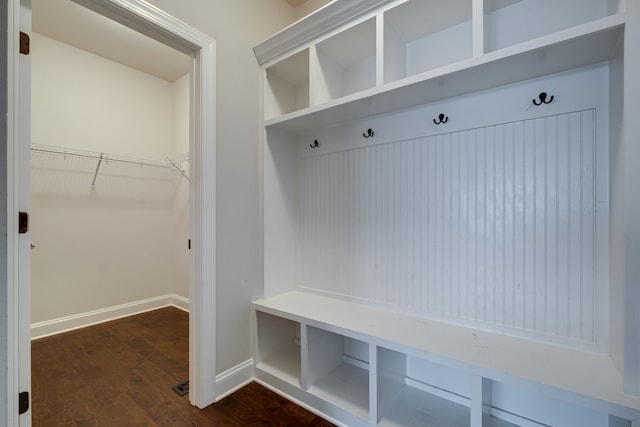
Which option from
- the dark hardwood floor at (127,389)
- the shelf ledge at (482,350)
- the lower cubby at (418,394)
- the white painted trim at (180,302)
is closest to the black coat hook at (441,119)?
the shelf ledge at (482,350)

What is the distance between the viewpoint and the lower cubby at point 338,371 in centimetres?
159

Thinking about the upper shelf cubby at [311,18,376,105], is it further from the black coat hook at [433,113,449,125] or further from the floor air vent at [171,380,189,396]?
the floor air vent at [171,380,189,396]

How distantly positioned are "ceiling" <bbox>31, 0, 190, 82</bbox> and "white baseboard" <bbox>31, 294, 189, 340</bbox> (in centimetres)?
268

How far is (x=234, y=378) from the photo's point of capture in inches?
71.9

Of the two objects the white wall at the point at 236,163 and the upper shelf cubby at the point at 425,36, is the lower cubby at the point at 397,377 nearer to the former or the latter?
the white wall at the point at 236,163

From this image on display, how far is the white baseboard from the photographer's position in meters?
2.63

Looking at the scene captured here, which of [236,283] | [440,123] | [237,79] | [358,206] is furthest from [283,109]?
[236,283]

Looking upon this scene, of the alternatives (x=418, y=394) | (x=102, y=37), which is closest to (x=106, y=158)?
(x=102, y=37)

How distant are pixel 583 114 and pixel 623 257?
0.64 m

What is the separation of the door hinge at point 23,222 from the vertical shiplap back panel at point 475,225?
1536 mm

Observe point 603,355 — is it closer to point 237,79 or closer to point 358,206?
point 358,206

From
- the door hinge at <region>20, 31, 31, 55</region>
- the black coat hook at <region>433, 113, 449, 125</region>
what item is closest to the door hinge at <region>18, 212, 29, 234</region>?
the door hinge at <region>20, 31, 31, 55</region>

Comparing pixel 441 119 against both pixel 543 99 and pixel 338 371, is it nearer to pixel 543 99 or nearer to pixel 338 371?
pixel 543 99

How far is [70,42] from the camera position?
271 cm
